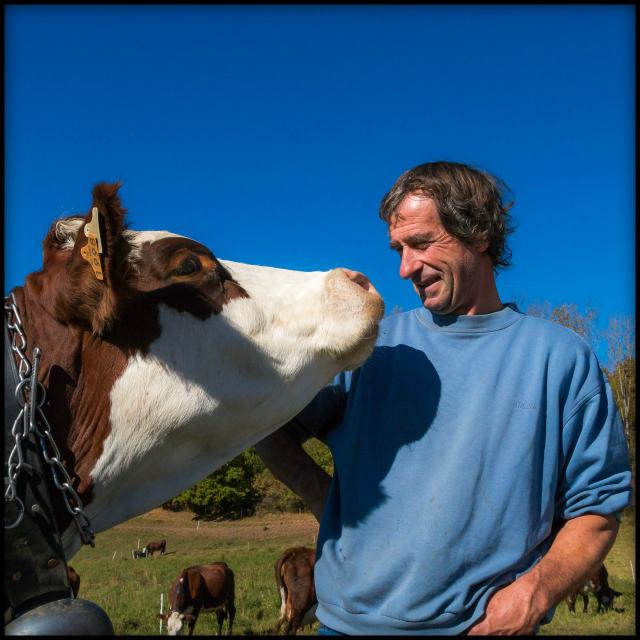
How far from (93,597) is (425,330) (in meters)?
18.9

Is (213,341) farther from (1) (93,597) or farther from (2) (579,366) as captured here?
(1) (93,597)

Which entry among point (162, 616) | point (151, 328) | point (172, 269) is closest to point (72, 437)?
point (151, 328)

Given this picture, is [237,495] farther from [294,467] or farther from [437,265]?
[437,265]

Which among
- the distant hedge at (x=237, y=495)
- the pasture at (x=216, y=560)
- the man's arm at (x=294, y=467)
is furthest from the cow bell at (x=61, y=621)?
the distant hedge at (x=237, y=495)

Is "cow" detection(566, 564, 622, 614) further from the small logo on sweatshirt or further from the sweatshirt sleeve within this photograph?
the small logo on sweatshirt

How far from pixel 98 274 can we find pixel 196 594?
15.8 meters

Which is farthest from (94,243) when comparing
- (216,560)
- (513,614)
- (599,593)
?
(216,560)

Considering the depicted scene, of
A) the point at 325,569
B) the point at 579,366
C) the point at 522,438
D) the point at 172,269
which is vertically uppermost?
the point at 172,269

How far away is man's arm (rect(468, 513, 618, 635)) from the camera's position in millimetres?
2373

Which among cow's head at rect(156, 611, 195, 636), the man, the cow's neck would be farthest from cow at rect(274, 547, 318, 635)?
the cow's neck

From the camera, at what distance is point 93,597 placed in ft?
61.4

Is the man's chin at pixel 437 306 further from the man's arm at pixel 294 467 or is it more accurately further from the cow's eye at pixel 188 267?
the cow's eye at pixel 188 267

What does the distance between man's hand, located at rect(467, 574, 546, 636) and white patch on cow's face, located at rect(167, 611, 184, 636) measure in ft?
50.4

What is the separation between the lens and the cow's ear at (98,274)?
2.27 m
